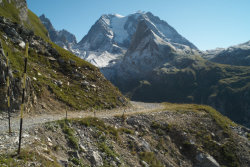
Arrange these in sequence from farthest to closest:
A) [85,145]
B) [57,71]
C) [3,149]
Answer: [57,71], [85,145], [3,149]

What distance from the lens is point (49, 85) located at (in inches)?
1138

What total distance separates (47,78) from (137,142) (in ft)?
61.9

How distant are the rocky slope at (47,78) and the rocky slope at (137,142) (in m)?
7.96

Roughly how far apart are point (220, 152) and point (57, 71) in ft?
102

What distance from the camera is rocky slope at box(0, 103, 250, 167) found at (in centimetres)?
1325

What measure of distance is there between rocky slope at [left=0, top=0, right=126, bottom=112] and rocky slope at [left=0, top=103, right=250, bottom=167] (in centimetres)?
796

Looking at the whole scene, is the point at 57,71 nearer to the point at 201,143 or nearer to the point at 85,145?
the point at 85,145

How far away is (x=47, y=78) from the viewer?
30.7 metres

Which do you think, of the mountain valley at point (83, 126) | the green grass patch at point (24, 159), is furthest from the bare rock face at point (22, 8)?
the green grass patch at point (24, 159)

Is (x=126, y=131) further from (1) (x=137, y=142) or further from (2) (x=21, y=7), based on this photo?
(2) (x=21, y=7)

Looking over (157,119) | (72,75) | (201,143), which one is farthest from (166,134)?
(72,75)

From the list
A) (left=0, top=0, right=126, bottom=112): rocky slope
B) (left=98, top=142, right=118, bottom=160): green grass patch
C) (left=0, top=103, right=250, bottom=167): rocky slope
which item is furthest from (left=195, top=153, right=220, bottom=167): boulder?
(left=0, top=0, right=126, bottom=112): rocky slope

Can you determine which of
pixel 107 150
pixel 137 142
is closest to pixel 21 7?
pixel 137 142

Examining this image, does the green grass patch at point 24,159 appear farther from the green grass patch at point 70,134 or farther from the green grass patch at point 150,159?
the green grass patch at point 150,159
